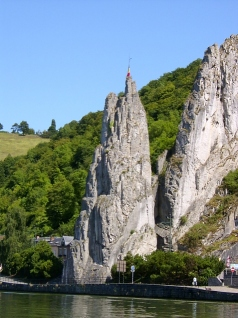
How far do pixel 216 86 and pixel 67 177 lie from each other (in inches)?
2845

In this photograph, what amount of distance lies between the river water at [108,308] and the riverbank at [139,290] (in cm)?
225

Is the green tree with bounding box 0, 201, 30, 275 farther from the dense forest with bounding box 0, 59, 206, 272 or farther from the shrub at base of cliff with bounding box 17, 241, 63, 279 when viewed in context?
the shrub at base of cliff with bounding box 17, 241, 63, 279

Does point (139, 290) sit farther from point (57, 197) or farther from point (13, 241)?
point (57, 197)

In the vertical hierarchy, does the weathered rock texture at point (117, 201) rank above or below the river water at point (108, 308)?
above

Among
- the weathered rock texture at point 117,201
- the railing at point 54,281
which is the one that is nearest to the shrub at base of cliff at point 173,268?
the railing at point 54,281

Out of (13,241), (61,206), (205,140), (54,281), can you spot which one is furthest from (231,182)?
(61,206)

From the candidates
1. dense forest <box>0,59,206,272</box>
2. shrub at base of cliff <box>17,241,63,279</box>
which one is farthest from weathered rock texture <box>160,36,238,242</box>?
shrub at base of cliff <box>17,241,63,279</box>

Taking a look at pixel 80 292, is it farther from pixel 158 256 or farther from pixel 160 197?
pixel 160 197

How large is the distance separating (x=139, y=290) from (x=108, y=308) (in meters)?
21.4

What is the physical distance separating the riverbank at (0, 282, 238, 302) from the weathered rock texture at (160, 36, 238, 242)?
16103 millimetres

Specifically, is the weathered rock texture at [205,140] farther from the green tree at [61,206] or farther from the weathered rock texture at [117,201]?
the green tree at [61,206]

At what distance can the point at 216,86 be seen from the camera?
128 metres

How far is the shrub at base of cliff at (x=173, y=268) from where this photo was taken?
104 m

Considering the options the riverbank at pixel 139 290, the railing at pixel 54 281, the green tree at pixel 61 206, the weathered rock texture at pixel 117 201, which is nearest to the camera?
the riverbank at pixel 139 290
